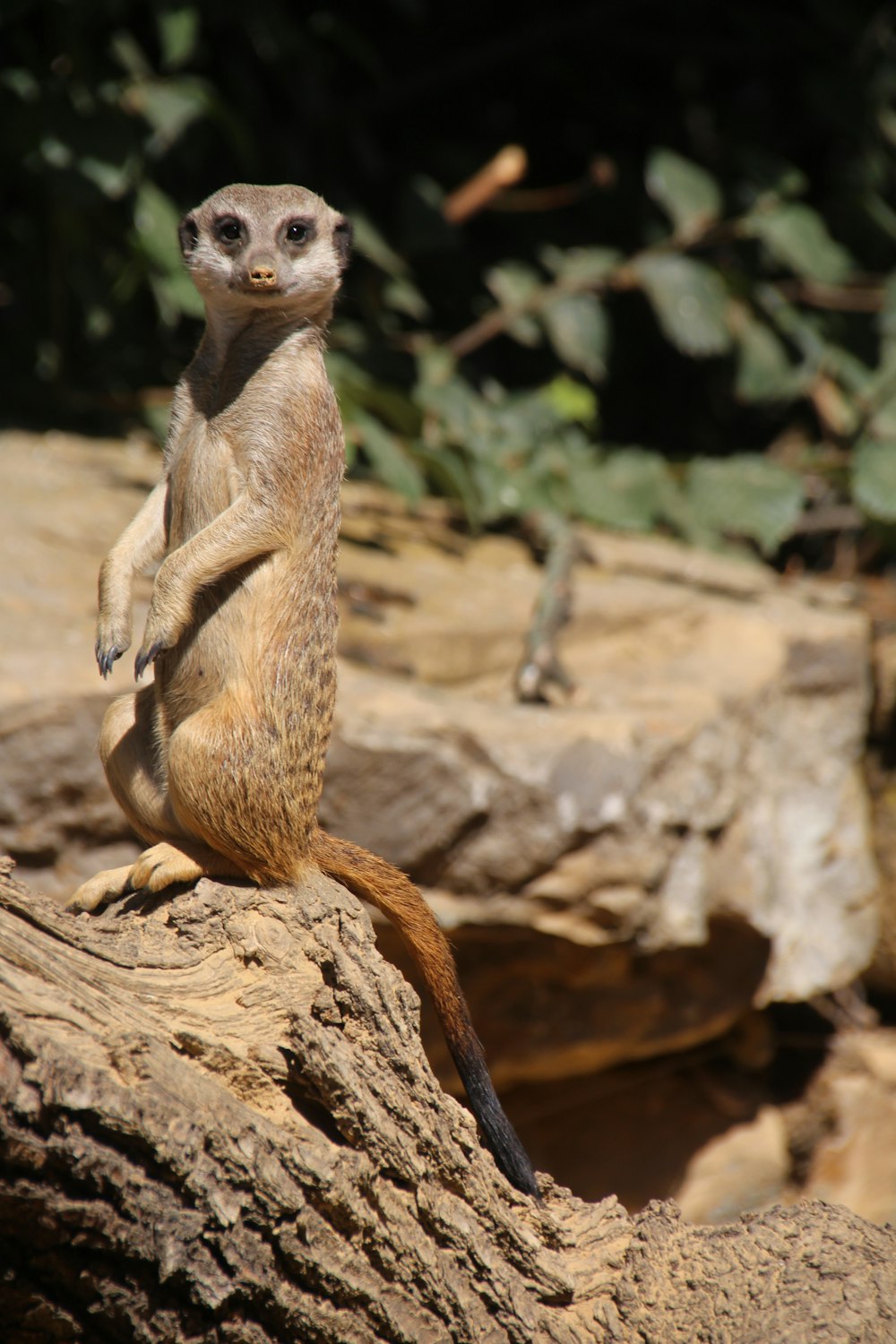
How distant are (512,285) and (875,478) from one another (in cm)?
196

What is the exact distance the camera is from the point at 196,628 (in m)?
Answer: 2.41

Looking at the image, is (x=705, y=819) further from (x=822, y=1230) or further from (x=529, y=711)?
(x=822, y=1230)

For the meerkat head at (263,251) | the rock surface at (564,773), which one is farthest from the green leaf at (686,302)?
the meerkat head at (263,251)

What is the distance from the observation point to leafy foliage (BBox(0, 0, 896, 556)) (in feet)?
17.6

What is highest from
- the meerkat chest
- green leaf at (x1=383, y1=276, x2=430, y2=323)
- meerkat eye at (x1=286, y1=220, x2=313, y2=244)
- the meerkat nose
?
meerkat eye at (x1=286, y1=220, x2=313, y2=244)

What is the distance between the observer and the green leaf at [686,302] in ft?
19.9

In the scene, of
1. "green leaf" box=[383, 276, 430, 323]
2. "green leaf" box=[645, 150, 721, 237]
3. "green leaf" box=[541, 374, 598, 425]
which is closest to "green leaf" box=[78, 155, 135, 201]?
"green leaf" box=[383, 276, 430, 323]

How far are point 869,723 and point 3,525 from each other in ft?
11.1

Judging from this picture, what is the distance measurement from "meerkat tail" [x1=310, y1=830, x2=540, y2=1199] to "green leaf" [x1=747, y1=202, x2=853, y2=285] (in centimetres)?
471

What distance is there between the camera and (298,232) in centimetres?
245

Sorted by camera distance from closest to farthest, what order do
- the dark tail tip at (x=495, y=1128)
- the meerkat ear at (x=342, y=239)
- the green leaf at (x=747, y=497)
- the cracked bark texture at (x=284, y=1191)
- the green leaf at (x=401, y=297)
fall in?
the cracked bark texture at (x=284, y=1191) → the dark tail tip at (x=495, y=1128) → the meerkat ear at (x=342, y=239) → the green leaf at (x=747, y=497) → the green leaf at (x=401, y=297)

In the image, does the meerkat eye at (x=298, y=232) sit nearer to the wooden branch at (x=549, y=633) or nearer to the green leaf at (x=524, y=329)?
the wooden branch at (x=549, y=633)

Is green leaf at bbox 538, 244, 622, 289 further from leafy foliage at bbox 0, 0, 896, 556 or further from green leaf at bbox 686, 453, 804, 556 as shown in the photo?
green leaf at bbox 686, 453, 804, 556

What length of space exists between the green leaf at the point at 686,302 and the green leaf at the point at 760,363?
277 millimetres
